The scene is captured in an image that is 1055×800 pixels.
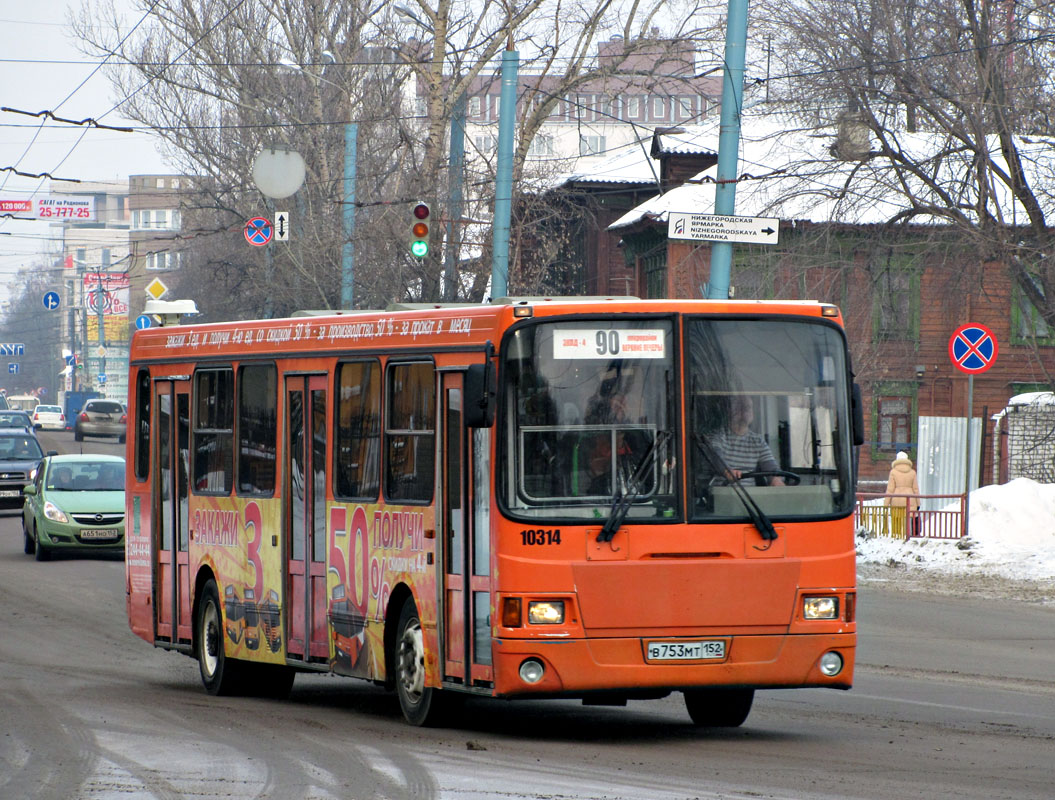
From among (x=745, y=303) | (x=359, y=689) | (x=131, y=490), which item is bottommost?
(x=359, y=689)

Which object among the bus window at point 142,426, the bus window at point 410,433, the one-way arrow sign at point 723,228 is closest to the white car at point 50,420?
the one-way arrow sign at point 723,228

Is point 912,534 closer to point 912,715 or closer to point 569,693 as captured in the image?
point 912,715

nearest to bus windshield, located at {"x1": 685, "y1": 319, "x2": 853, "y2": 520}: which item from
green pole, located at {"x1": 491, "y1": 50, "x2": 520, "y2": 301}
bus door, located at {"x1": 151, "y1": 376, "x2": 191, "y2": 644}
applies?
bus door, located at {"x1": 151, "y1": 376, "x2": 191, "y2": 644}

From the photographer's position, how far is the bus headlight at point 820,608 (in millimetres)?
9297

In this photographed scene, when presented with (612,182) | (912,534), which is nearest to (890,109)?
(912,534)

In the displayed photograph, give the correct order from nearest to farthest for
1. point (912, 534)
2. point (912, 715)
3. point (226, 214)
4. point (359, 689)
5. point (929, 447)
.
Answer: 1. point (912, 715)
2. point (359, 689)
3. point (912, 534)
4. point (929, 447)
5. point (226, 214)

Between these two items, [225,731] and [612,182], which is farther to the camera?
[612,182]

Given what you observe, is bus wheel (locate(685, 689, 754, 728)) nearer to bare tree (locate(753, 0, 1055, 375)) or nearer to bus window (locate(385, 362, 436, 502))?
bus window (locate(385, 362, 436, 502))

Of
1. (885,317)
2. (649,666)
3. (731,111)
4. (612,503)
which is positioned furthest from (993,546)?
(885,317)

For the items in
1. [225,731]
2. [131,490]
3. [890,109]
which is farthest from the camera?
[890,109]

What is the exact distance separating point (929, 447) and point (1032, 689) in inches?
1027

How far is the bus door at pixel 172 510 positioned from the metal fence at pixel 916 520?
14.3 m

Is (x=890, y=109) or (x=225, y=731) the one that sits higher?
(x=890, y=109)

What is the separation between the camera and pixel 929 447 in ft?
124
